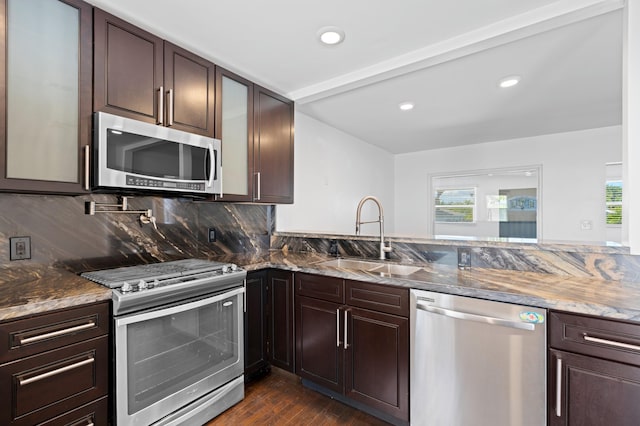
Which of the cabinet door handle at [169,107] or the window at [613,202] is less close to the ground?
the cabinet door handle at [169,107]

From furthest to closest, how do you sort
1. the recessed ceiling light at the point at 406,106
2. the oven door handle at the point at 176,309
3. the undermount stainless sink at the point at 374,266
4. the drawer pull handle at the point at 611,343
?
1. the recessed ceiling light at the point at 406,106
2. the undermount stainless sink at the point at 374,266
3. the oven door handle at the point at 176,309
4. the drawer pull handle at the point at 611,343

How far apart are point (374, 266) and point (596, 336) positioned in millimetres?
1313

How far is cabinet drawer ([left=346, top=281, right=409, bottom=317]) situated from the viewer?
1.72 metres

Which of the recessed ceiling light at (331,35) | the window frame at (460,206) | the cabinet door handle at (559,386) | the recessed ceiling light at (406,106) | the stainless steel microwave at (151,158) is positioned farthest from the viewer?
the window frame at (460,206)

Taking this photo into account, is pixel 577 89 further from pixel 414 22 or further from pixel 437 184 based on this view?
pixel 437 184

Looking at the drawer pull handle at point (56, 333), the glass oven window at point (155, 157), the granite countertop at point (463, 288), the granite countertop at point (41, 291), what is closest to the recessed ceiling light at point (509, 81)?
the granite countertop at point (463, 288)

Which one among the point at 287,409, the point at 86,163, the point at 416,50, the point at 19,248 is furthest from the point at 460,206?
the point at 19,248

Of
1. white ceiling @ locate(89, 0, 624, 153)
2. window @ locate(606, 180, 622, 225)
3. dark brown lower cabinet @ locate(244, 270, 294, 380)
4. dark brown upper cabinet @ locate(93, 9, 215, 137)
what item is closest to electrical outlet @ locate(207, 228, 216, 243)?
dark brown lower cabinet @ locate(244, 270, 294, 380)

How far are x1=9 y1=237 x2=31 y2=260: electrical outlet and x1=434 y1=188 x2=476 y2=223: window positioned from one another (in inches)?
204

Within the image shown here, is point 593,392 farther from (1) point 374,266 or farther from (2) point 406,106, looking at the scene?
(2) point 406,106

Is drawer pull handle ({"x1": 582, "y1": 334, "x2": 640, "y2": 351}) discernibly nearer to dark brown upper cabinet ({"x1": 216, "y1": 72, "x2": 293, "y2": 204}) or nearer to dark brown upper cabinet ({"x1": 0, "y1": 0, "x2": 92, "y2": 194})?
dark brown upper cabinet ({"x1": 216, "y1": 72, "x2": 293, "y2": 204})

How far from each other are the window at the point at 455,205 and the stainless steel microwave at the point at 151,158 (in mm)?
4208

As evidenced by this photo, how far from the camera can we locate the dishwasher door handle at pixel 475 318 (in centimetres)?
138

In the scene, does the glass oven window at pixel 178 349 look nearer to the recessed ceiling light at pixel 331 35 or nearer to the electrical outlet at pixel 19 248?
the electrical outlet at pixel 19 248
